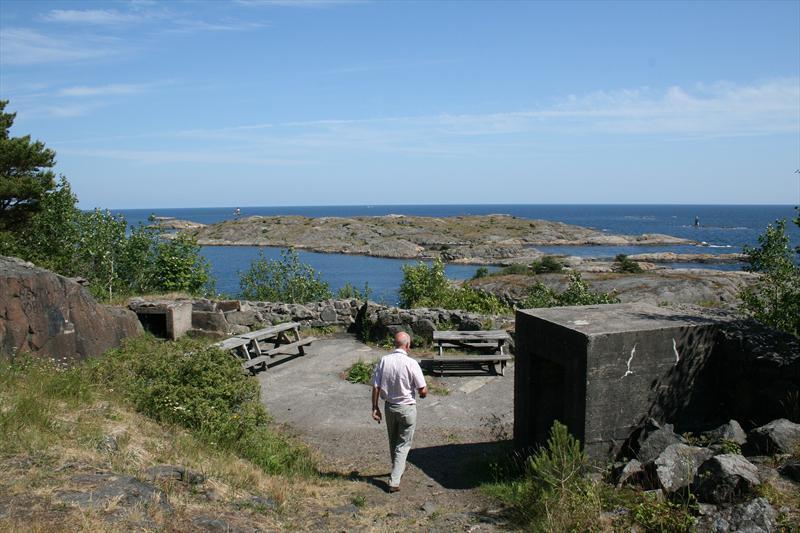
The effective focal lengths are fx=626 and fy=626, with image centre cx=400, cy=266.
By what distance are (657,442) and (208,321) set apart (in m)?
10.3

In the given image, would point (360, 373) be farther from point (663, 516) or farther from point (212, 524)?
point (663, 516)

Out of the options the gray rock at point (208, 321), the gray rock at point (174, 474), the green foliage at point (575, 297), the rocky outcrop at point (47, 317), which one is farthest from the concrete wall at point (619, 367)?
the gray rock at point (208, 321)

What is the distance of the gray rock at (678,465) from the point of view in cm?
512

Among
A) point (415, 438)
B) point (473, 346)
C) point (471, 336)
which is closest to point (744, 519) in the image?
point (415, 438)

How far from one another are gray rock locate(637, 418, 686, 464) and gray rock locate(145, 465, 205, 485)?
4.05 metres

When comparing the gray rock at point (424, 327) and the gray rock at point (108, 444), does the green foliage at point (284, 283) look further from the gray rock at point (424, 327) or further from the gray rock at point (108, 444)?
the gray rock at point (108, 444)

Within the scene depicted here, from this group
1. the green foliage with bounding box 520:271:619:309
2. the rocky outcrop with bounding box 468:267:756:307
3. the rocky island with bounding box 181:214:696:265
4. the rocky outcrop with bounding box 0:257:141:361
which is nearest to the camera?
the rocky outcrop with bounding box 0:257:141:361

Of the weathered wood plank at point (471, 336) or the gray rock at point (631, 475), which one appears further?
the weathered wood plank at point (471, 336)

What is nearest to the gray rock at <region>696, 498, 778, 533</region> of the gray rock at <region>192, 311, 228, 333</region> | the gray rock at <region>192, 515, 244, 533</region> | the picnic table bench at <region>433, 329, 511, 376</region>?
the gray rock at <region>192, 515, 244, 533</region>

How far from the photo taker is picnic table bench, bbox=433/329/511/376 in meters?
12.0

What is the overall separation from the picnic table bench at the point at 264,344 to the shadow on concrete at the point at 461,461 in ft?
14.6

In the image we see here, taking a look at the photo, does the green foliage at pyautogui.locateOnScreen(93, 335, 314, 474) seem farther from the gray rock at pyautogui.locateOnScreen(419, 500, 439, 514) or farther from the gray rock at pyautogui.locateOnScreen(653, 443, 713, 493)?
the gray rock at pyautogui.locateOnScreen(653, 443, 713, 493)

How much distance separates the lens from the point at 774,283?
969 cm

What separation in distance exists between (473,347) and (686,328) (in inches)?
282
